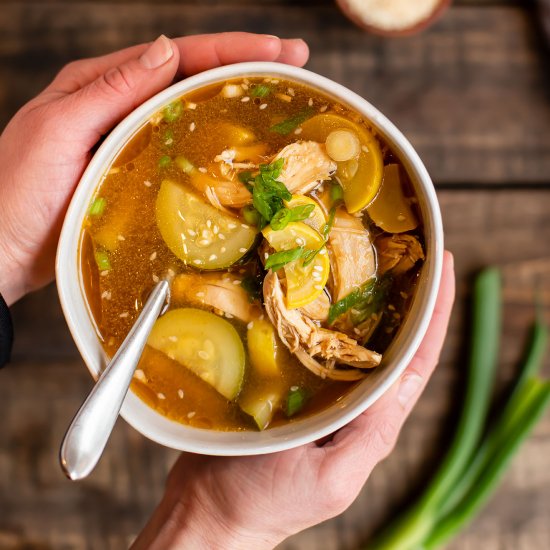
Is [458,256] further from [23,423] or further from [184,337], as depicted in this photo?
[23,423]

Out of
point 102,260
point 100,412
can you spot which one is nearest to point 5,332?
point 102,260

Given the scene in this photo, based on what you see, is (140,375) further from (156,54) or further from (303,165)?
(156,54)

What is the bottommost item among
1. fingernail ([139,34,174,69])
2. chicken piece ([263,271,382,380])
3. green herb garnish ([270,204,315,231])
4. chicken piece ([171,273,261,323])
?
chicken piece ([263,271,382,380])

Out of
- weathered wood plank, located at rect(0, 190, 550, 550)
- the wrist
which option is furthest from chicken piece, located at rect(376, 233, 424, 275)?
Answer: the wrist

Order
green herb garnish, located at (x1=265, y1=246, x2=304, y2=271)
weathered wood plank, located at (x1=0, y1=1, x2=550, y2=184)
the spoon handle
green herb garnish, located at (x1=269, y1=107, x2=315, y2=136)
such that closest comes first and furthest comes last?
the spoon handle < green herb garnish, located at (x1=265, y1=246, x2=304, y2=271) < green herb garnish, located at (x1=269, y1=107, x2=315, y2=136) < weathered wood plank, located at (x1=0, y1=1, x2=550, y2=184)

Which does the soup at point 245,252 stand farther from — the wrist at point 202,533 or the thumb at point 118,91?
the wrist at point 202,533

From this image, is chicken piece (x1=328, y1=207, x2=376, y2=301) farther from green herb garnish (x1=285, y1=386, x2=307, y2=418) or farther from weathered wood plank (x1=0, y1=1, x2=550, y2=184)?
weathered wood plank (x1=0, y1=1, x2=550, y2=184)

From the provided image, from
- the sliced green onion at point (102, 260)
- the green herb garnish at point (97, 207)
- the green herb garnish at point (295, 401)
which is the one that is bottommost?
the green herb garnish at point (295, 401)

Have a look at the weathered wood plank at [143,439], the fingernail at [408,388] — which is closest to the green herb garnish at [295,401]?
the fingernail at [408,388]
